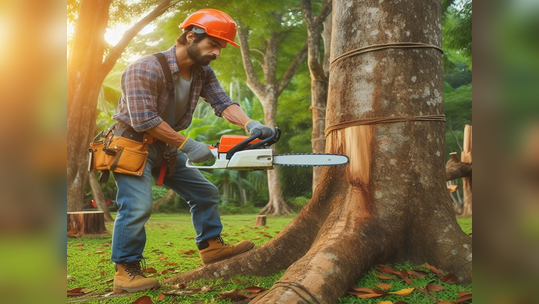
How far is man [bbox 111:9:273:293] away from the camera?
2082 mm

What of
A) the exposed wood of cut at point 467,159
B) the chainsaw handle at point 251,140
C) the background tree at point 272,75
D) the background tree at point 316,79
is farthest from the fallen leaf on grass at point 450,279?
the background tree at point 272,75

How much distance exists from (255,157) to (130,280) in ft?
2.95

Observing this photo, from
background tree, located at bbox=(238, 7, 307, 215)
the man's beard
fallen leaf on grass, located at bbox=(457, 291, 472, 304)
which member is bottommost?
fallen leaf on grass, located at bbox=(457, 291, 472, 304)

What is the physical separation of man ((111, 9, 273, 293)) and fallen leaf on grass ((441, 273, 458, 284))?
1.06 metres

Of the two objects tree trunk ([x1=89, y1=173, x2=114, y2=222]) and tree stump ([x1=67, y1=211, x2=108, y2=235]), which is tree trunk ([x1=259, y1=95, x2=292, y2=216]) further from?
tree stump ([x1=67, y1=211, x2=108, y2=235])

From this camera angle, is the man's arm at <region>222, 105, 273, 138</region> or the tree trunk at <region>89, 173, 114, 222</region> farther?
the tree trunk at <region>89, 173, 114, 222</region>

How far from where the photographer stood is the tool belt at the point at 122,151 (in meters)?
2.12

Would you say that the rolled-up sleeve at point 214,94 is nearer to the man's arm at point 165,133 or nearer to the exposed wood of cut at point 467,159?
the man's arm at point 165,133

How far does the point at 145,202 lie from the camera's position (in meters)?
2.15

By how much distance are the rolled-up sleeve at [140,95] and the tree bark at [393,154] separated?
38.2 inches

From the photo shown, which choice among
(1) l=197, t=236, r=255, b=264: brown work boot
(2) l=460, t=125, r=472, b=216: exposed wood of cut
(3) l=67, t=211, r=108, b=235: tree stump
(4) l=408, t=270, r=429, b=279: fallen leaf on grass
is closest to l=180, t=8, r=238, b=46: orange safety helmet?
(1) l=197, t=236, r=255, b=264: brown work boot

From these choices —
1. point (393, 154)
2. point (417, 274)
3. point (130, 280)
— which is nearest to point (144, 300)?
point (130, 280)

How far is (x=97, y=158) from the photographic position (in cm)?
221

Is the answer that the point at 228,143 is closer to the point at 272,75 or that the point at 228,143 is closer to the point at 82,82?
the point at 82,82
